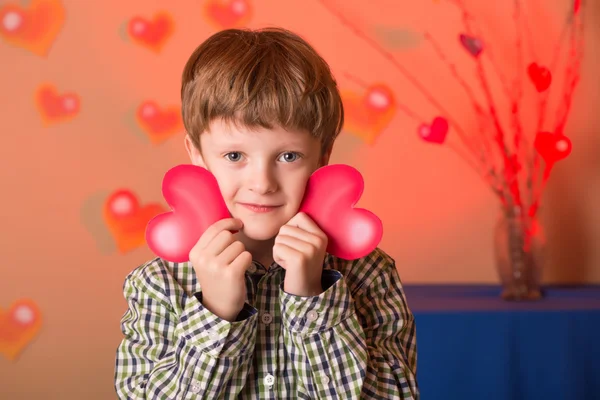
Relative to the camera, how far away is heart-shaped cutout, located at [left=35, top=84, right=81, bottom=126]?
2.49 m

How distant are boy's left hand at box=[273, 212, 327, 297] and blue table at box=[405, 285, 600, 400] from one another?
42.0 inches

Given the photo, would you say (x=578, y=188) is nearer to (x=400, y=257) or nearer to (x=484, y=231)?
(x=484, y=231)

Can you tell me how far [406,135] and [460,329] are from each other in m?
0.84

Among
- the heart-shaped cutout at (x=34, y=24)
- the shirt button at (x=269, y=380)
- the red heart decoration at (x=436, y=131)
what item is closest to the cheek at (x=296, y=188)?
the shirt button at (x=269, y=380)

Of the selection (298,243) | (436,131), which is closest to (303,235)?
(298,243)

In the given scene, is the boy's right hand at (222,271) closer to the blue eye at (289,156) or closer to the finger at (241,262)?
the finger at (241,262)

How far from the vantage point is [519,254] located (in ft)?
7.70

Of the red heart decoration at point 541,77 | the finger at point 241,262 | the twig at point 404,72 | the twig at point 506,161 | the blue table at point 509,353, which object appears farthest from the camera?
the twig at point 404,72

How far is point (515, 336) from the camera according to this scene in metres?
2.08

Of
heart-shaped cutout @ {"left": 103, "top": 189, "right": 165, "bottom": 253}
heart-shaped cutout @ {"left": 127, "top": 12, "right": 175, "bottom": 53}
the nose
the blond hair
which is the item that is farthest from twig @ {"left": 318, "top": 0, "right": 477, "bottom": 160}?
the nose

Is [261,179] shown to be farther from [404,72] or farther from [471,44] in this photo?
[404,72]

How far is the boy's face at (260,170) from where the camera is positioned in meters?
1.06

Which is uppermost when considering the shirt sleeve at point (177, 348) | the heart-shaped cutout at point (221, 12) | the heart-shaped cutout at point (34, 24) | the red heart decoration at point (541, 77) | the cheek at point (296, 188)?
the heart-shaped cutout at point (221, 12)

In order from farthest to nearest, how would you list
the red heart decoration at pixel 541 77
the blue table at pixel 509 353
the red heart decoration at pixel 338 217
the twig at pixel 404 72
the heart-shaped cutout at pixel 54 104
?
the twig at pixel 404 72
the heart-shaped cutout at pixel 54 104
the red heart decoration at pixel 541 77
the blue table at pixel 509 353
the red heart decoration at pixel 338 217
